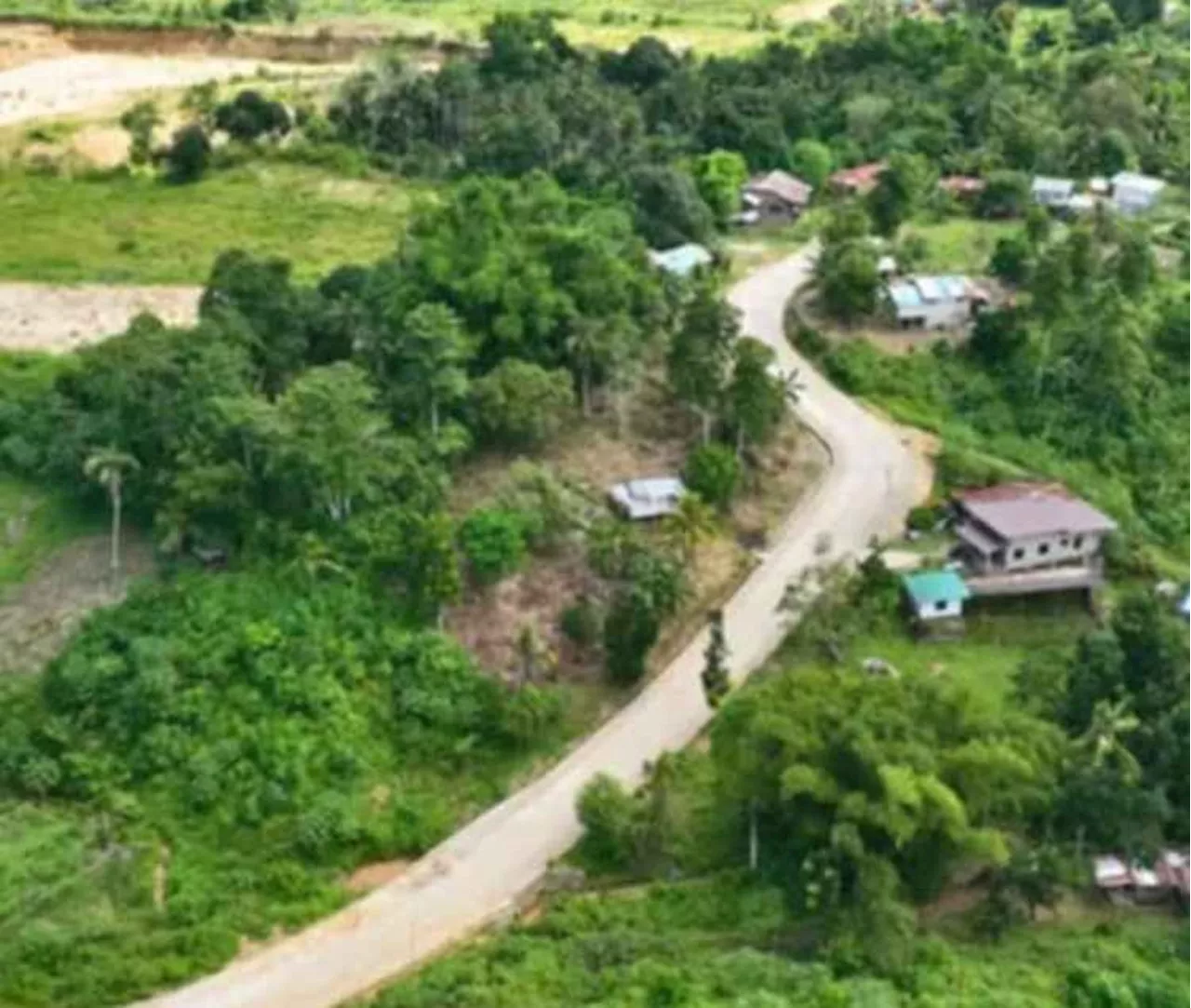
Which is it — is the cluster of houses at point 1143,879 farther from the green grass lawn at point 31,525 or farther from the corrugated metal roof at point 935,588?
the green grass lawn at point 31,525

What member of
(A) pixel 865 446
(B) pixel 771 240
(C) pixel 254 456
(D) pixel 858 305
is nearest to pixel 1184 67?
(B) pixel 771 240

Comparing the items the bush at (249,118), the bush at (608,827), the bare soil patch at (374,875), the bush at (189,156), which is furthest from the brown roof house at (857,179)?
the bare soil patch at (374,875)

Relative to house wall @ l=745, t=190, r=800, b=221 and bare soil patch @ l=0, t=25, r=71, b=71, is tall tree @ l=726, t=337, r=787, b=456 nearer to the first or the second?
house wall @ l=745, t=190, r=800, b=221

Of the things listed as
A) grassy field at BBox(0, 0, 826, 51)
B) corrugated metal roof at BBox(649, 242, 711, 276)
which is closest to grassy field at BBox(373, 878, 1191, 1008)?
corrugated metal roof at BBox(649, 242, 711, 276)

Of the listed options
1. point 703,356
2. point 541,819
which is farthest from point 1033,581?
point 541,819

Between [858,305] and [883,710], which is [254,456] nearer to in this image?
[883,710]

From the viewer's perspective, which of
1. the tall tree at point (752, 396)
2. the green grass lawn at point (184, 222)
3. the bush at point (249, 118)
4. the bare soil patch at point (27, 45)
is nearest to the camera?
the tall tree at point (752, 396)
